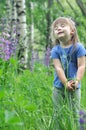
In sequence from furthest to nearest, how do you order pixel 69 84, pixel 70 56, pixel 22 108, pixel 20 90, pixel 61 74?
pixel 20 90, pixel 70 56, pixel 61 74, pixel 69 84, pixel 22 108

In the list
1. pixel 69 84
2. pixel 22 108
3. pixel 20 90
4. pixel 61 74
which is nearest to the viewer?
pixel 22 108

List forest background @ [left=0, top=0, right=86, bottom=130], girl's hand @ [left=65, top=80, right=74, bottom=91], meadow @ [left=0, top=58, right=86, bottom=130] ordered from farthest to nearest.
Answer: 1. girl's hand @ [left=65, top=80, right=74, bottom=91]
2. forest background @ [left=0, top=0, right=86, bottom=130]
3. meadow @ [left=0, top=58, right=86, bottom=130]

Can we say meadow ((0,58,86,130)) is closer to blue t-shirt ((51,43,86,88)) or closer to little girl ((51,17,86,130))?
little girl ((51,17,86,130))

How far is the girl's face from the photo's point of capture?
3689mm

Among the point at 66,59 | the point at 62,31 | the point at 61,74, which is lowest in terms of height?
the point at 61,74

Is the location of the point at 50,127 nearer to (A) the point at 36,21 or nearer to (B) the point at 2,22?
(B) the point at 2,22

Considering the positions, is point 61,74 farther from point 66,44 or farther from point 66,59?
point 66,44

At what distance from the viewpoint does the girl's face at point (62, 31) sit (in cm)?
369

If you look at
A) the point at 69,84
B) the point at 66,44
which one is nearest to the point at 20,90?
the point at 66,44

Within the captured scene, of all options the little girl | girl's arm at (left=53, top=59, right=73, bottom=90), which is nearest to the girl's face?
the little girl

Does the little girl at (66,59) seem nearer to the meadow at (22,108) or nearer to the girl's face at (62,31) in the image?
the girl's face at (62,31)

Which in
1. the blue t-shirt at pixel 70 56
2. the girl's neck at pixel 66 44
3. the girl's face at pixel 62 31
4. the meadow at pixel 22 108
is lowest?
the meadow at pixel 22 108

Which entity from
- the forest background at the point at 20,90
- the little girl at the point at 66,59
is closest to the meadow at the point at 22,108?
the forest background at the point at 20,90

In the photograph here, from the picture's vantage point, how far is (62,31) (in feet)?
12.2
